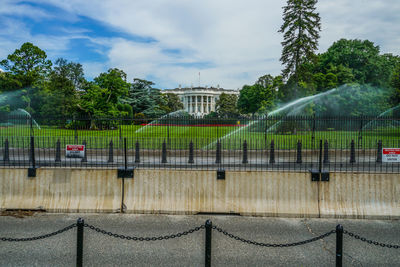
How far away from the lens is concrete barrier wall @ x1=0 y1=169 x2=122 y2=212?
8812mm

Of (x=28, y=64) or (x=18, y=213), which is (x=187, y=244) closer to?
(x=18, y=213)

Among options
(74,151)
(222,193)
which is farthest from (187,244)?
(74,151)

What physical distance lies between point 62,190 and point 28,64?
197 ft

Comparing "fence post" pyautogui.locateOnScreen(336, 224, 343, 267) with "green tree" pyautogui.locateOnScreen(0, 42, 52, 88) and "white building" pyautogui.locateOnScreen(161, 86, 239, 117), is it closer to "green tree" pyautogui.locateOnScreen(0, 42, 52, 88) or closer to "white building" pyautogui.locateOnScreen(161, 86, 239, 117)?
"green tree" pyautogui.locateOnScreen(0, 42, 52, 88)

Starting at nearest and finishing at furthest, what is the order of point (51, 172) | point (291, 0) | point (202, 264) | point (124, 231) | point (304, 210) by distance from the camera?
point (202, 264), point (124, 231), point (304, 210), point (51, 172), point (291, 0)

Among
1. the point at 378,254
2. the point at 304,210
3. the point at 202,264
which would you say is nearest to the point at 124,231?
the point at 202,264

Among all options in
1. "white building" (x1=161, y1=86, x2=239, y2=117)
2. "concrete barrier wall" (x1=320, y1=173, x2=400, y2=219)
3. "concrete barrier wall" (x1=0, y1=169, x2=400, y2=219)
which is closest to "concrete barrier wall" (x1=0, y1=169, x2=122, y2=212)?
"concrete barrier wall" (x1=0, y1=169, x2=400, y2=219)

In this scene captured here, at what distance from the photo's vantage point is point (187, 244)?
6781 millimetres

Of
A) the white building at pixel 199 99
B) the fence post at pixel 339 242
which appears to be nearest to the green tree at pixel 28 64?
the fence post at pixel 339 242

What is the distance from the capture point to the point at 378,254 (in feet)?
20.5

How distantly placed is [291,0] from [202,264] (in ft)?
155

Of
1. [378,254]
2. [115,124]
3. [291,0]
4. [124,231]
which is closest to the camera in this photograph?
[378,254]

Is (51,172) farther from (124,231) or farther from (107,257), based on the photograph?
(107,257)

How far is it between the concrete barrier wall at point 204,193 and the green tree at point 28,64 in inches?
2153
